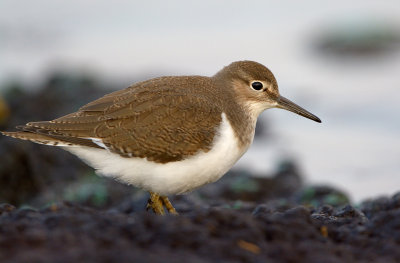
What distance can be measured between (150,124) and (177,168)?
518 mm

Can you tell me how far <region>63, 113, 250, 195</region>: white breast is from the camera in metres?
6.44

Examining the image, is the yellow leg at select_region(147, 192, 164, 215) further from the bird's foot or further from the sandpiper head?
the sandpiper head

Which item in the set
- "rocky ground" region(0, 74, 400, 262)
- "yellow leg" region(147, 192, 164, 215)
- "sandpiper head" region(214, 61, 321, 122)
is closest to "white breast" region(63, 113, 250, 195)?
"yellow leg" region(147, 192, 164, 215)

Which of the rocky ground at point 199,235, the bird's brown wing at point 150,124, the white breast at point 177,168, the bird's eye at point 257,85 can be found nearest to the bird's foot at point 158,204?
the white breast at point 177,168

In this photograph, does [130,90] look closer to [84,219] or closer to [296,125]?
[84,219]

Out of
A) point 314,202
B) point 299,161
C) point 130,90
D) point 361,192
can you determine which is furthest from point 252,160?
point 130,90

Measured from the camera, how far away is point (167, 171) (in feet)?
21.2

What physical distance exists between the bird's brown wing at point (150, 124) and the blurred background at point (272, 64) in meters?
3.58

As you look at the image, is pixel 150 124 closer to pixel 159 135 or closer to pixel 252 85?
pixel 159 135

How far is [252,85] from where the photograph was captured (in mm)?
7465

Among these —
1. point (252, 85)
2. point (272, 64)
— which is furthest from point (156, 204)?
point (272, 64)

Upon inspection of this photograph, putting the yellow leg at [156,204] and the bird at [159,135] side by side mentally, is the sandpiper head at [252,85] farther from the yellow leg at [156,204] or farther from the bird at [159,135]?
the yellow leg at [156,204]

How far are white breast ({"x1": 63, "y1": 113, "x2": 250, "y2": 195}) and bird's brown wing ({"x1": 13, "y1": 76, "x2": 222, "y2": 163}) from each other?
0.21 ft

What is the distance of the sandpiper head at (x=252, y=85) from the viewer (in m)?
7.38
